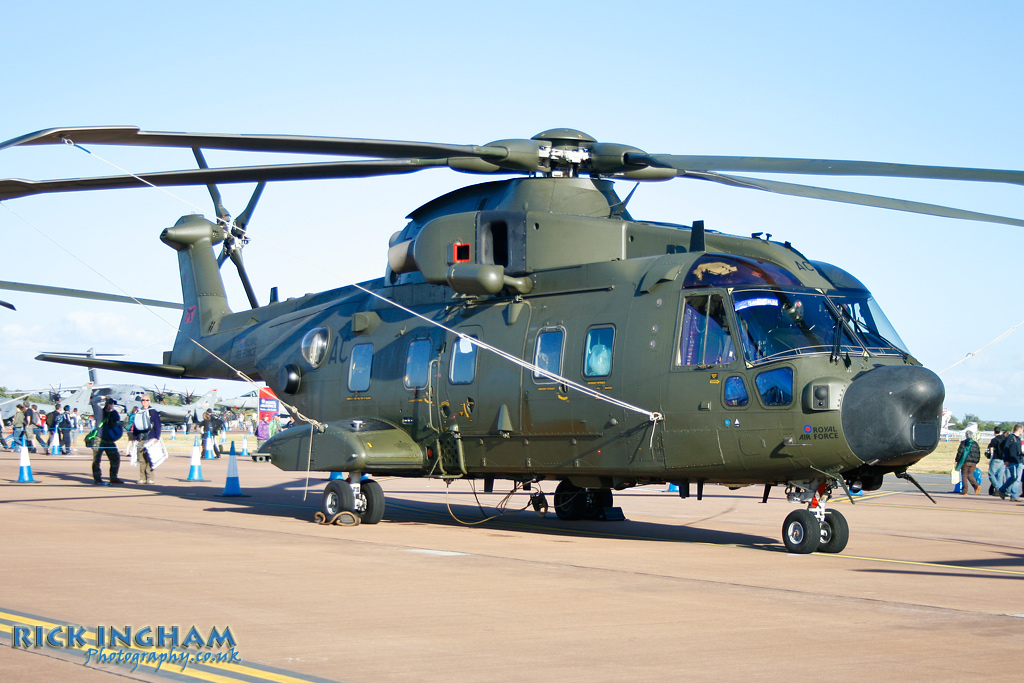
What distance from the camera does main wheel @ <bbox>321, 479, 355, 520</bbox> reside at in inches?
562

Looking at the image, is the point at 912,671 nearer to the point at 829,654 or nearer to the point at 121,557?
the point at 829,654

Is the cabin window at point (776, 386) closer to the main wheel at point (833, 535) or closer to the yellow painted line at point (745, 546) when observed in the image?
the main wheel at point (833, 535)

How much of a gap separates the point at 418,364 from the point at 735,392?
5.09m

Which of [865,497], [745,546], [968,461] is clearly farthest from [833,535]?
[968,461]

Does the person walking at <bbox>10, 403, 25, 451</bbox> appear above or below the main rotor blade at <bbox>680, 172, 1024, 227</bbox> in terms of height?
below

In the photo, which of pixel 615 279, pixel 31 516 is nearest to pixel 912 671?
pixel 615 279

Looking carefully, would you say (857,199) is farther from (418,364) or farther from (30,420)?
(30,420)

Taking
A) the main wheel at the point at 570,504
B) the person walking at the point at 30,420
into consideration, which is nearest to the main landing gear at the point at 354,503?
the main wheel at the point at 570,504

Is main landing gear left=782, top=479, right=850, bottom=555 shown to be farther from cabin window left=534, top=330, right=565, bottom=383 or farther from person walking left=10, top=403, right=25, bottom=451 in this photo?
person walking left=10, top=403, right=25, bottom=451

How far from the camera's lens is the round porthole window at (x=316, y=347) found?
53.1 ft

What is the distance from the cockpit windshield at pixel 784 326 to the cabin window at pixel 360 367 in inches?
246

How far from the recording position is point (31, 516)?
553 inches

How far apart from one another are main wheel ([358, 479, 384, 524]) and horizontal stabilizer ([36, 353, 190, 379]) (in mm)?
6682

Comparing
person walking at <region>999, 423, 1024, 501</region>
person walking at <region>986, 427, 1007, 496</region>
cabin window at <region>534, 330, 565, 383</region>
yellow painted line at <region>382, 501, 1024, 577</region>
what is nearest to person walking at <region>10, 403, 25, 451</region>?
yellow painted line at <region>382, 501, 1024, 577</region>
